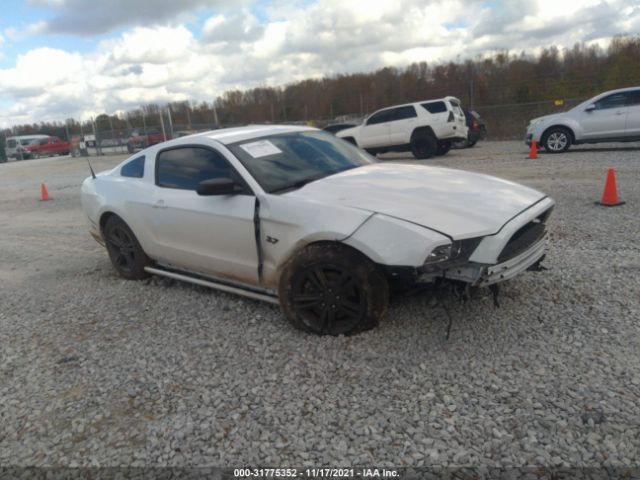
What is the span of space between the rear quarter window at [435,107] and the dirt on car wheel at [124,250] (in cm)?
1228

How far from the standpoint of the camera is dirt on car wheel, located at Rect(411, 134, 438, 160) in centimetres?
1545

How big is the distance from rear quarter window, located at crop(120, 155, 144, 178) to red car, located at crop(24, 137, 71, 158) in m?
43.0

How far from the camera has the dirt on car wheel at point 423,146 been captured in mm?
15453

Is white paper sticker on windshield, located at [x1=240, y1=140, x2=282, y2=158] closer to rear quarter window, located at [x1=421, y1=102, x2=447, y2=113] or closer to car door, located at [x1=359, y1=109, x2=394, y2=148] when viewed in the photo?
rear quarter window, located at [x1=421, y1=102, x2=447, y2=113]

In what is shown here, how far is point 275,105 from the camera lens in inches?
1423

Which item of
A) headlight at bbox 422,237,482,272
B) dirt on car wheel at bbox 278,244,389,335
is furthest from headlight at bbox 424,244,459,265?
dirt on car wheel at bbox 278,244,389,335

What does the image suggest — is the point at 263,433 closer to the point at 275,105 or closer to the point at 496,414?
the point at 496,414

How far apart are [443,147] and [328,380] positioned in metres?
14.0

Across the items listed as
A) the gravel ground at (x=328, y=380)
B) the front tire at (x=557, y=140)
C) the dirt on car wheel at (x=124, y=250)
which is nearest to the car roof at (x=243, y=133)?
the dirt on car wheel at (x=124, y=250)

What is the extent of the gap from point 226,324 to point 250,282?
15.0 inches

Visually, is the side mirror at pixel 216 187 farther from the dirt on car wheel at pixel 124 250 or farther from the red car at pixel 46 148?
the red car at pixel 46 148

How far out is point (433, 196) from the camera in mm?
3432

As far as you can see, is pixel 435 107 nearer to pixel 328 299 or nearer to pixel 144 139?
pixel 328 299

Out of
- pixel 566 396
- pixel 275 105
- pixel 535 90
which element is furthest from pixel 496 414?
pixel 275 105
